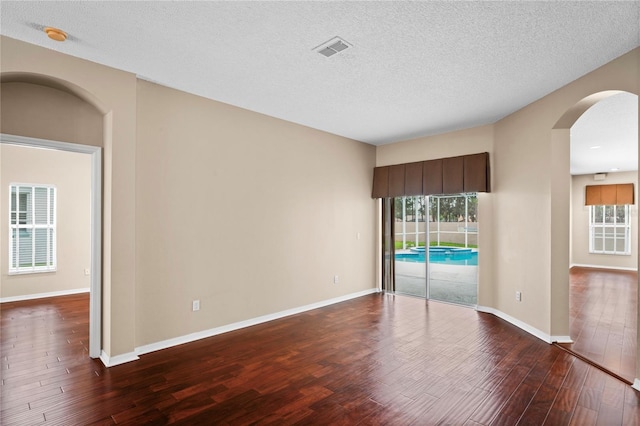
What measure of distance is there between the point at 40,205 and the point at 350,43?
21.5 ft

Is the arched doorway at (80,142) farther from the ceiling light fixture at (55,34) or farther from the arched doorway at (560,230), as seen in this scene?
the arched doorway at (560,230)

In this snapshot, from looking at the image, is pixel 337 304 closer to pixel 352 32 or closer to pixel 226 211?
pixel 226 211

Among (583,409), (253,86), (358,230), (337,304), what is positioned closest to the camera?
(583,409)

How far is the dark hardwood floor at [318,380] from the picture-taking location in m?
2.44

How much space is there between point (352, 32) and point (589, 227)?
10.6m

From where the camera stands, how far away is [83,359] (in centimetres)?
338

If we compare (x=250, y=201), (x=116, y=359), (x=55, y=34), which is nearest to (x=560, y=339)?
(x=250, y=201)

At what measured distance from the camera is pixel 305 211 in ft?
17.6

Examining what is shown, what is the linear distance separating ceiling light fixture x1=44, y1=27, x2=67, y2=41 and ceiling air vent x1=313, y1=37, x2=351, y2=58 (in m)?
2.06

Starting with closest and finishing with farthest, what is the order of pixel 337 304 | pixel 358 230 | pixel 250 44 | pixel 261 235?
pixel 250 44
pixel 261 235
pixel 337 304
pixel 358 230

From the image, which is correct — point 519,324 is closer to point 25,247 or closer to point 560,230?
point 560,230

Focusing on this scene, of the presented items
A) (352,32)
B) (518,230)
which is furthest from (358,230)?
(352,32)

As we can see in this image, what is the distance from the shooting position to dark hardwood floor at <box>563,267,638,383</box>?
3.39 m

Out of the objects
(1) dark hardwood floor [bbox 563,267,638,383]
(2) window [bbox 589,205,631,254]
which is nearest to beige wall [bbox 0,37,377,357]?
(1) dark hardwood floor [bbox 563,267,638,383]
